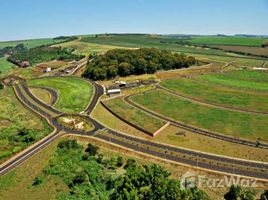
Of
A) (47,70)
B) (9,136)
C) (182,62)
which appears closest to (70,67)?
(47,70)

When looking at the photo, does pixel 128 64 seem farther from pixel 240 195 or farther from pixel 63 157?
pixel 240 195

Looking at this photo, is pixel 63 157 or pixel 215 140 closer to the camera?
pixel 63 157

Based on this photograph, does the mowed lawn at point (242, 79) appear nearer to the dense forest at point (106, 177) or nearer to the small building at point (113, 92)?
the small building at point (113, 92)

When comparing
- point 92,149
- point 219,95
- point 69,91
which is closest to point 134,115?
point 92,149

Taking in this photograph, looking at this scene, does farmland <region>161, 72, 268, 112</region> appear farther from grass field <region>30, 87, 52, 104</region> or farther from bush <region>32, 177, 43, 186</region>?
bush <region>32, 177, 43, 186</region>

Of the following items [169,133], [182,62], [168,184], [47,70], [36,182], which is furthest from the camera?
[47,70]

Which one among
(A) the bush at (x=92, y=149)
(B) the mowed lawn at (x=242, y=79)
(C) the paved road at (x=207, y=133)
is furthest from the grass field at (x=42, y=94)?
(B) the mowed lawn at (x=242, y=79)

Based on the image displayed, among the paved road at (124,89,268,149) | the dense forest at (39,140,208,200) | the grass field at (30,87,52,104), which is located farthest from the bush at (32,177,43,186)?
the grass field at (30,87,52,104)
